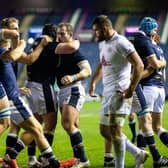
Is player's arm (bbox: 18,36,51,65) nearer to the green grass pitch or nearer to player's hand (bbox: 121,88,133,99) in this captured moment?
player's hand (bbox: 121,88,133,99)

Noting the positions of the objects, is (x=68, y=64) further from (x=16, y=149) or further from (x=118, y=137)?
(x=118, y=137)

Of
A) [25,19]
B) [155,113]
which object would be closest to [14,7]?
[25,19]

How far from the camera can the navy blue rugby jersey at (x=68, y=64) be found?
8961mm

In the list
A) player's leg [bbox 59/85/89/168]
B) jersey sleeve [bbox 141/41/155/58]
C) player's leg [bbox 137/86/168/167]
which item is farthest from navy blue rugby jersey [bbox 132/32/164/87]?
player's leg [bbox 59/85/89/168]

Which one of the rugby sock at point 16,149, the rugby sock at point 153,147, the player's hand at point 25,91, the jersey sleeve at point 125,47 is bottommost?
the rugby sock at point 153,147

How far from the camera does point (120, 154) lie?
759 cm

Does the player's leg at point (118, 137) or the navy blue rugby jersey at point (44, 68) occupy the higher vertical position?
the navy blue rugby jersey at point (44, 68)

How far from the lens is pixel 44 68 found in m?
8.92

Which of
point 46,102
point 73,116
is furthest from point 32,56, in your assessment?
point 73,116

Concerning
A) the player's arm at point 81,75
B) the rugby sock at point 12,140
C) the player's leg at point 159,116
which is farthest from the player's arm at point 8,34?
the player's leg at point 159,116

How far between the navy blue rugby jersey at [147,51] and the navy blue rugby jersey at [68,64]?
31.3 inches

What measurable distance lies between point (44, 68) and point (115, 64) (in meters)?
1.59

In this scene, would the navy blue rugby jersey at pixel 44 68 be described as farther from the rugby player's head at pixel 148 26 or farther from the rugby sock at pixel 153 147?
the rugby sock at pixel 153 147

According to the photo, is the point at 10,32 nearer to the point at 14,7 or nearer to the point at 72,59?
the point at 72,59
